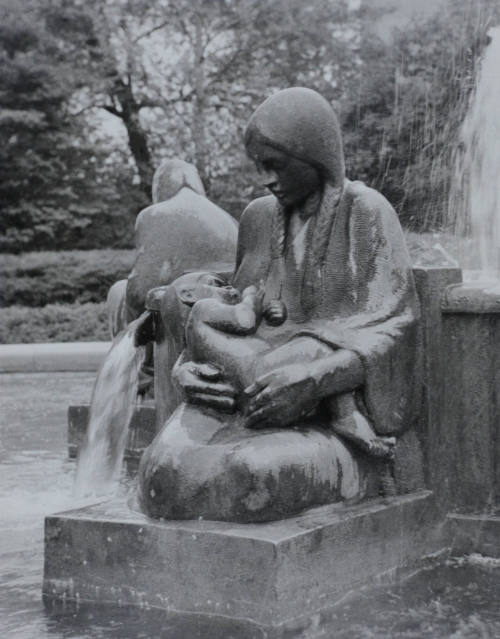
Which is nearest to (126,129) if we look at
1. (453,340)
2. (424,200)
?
(424,200)

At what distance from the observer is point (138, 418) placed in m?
7.25

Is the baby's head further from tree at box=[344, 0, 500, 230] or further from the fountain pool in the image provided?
tree at box=[344, 0, 500, 230]

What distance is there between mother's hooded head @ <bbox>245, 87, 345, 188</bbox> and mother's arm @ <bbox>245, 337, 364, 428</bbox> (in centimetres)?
77

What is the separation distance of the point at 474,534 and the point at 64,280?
57.4 feet

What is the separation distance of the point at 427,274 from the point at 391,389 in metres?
0.55

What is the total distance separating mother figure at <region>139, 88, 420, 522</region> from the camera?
390 centimetres

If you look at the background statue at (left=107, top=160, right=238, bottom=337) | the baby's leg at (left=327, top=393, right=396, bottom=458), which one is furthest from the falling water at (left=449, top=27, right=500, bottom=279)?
the baby's leg at (left=327, top=393, right=396, bottom=458)

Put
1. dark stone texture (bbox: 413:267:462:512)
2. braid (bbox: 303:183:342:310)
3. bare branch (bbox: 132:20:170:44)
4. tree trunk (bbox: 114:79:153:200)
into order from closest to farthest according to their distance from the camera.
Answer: braid (bbox: 303:183:342:310), dark stone texture (bbox: 413:267:462:512), bare branch (bbox: 132:20:170:44), tree trunk (bbox: 114:79:153:200)

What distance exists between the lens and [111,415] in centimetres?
646

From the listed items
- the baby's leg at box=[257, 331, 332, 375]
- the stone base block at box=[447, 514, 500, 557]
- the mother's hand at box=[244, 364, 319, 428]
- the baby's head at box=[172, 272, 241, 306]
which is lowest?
the stone base block at box=[447, 514, 500, 557]

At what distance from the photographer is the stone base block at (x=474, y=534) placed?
4.64 metres

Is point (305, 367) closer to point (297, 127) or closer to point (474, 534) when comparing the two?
point (297, 127)

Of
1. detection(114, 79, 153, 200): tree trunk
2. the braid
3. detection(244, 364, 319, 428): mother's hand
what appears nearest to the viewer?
detection(244, 364, 319, 428): mother's hand

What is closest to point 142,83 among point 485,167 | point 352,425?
point 485,167
